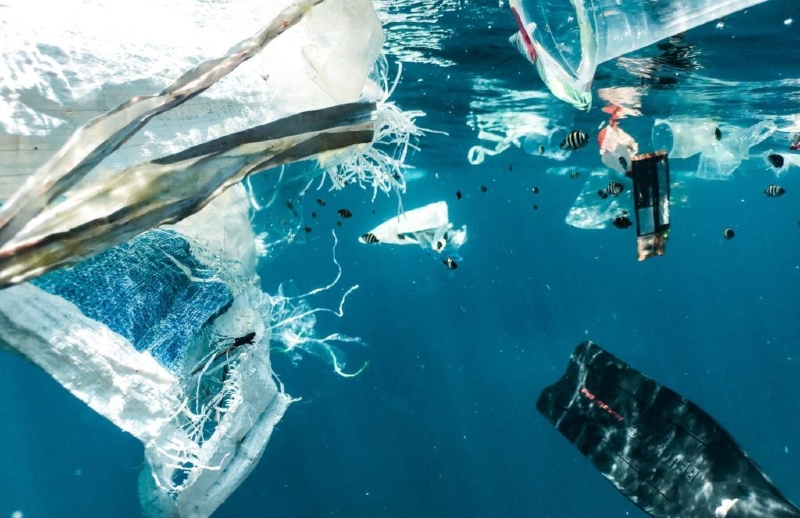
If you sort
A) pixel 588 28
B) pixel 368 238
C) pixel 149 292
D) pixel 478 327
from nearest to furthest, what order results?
1. pixel 588 28
2. pixel 149 292
3. pixel 368 238
4. pixel 478 327

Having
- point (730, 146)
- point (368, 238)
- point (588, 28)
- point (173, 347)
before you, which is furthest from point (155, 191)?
point (730, 146)

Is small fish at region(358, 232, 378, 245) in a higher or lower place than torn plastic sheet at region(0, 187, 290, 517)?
lower

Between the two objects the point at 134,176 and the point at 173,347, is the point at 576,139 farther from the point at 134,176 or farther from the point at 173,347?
the point at 134,176

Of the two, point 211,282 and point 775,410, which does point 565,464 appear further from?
point 211,282

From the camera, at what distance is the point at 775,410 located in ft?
137

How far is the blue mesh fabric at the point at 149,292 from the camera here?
2842mm

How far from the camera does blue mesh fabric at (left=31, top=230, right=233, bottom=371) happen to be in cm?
284

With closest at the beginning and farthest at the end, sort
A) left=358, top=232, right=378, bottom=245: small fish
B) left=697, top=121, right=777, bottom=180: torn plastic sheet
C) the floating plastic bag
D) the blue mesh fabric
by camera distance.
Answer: the blue mesh fabric, the floating plastic bag, left=358, top=232, right=378, bottom=245: small fish, left=697, top=121, right=777, bottom=180: torn plastic sheet

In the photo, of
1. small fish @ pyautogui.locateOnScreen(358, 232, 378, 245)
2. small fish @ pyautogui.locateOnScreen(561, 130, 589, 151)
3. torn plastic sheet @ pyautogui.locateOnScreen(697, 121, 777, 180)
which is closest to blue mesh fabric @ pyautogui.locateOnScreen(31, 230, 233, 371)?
small fish @ pyautogui.locateOnScreen(358, 232, 378, 245)

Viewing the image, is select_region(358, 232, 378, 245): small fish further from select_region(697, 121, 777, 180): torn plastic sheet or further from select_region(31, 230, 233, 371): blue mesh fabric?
select_region(697, 121, 777, 180): torn plastic sheet

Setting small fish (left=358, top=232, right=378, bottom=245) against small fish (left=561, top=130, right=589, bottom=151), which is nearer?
small fish (left=561, top=130, right=589, bottom=151)

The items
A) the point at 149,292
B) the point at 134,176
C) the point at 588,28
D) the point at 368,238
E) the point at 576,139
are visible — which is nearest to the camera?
the point at 134,176

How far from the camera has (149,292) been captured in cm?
323

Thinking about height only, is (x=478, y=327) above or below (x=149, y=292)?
below
